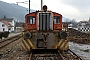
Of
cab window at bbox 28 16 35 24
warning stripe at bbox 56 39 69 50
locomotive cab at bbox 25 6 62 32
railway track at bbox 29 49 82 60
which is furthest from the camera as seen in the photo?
cab window at bbox 28 16 35 24

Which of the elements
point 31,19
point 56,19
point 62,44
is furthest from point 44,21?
point 62,44

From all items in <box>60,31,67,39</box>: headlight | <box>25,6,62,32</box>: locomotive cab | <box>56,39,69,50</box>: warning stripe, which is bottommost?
<box>56,39,69,50</box>: warning stripe

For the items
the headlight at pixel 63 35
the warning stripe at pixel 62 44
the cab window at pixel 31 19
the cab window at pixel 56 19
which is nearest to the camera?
the headlight at pixel 63 35

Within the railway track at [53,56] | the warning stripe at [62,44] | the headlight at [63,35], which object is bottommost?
the railway track at [53,56]

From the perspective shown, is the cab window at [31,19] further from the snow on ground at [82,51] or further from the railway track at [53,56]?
the snow on ground at [82,51]

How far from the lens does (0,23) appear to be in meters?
65.8

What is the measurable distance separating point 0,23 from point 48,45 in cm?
5903

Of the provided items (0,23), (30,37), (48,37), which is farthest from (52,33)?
(0,23)

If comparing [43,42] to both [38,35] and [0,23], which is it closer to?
[38,35]

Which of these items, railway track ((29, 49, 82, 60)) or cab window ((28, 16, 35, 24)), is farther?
cab window ((28, 16, 35, 24))

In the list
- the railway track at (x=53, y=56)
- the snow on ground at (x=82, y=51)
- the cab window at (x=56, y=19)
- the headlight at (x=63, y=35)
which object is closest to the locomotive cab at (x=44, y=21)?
the cab window at (x=56, y=19)

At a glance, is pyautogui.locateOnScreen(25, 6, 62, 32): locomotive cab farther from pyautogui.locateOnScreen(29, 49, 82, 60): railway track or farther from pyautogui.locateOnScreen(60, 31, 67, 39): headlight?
pyautogui.locateOnScreen(29, 49, 82, 60): railway track

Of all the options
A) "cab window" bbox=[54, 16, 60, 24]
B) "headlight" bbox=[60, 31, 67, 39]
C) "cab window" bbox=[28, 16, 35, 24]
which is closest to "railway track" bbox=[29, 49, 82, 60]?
"headlight" bbox=[60, 31, 67, 39]

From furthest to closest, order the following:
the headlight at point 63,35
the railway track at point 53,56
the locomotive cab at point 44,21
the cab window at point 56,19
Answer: the cab window at point 56,19
the locomotive cab at point 44,21
the headlight at point 63,35
the railway track at point 53,56
